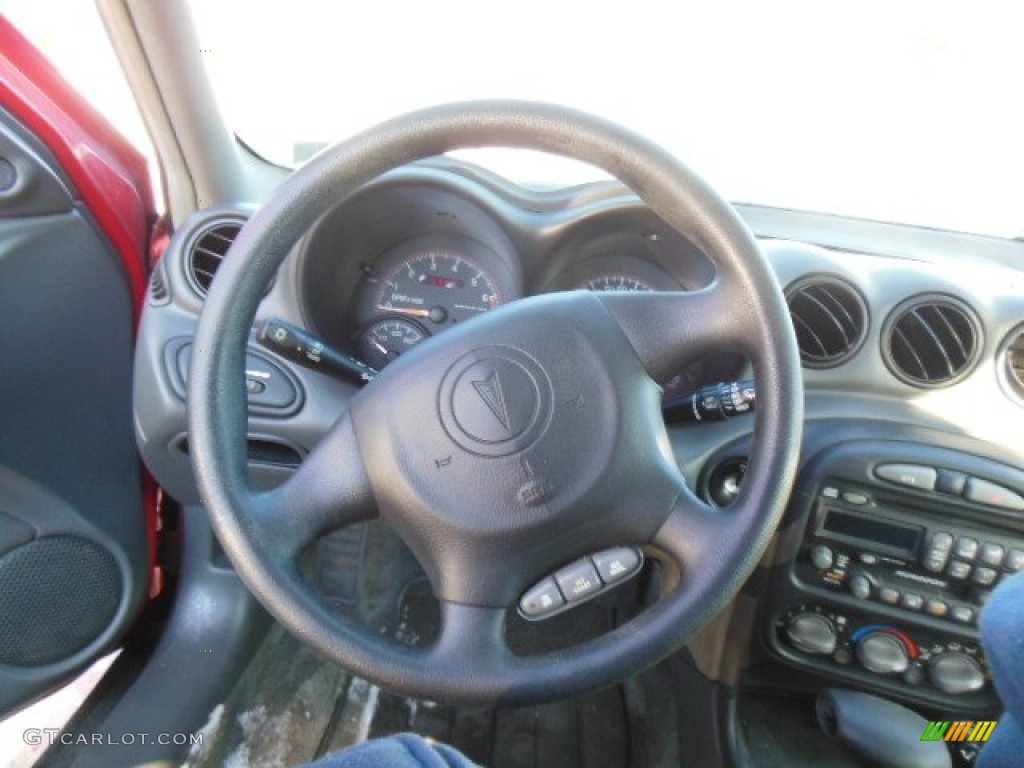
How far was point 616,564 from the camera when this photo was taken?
3.18 ft

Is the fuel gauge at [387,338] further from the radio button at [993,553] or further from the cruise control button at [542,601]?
the radio button at [993,553]

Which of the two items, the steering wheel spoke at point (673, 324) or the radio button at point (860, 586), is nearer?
the steering wheel spoke at point (673, 324)

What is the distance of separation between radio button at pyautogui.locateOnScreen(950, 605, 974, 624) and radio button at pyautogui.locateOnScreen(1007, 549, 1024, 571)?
0.30 feet

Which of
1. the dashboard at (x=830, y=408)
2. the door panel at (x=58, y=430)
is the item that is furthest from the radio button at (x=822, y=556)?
the door panel at (x=58, y=430)

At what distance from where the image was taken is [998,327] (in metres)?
1.36

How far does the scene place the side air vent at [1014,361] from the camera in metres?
1.37

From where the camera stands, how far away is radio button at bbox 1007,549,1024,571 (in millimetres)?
1295

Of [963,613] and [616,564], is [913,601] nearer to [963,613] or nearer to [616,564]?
[963,613]

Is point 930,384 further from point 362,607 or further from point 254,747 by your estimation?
point 254,747

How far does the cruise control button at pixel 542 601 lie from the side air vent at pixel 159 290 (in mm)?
826

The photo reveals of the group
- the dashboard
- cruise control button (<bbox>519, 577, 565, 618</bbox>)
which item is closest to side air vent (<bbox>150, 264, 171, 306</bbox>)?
the dashboard

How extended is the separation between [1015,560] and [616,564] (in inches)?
28.5

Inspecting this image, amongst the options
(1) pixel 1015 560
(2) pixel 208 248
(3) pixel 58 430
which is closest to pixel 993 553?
(1) pixel 1015 560

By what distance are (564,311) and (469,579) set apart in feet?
1.11
